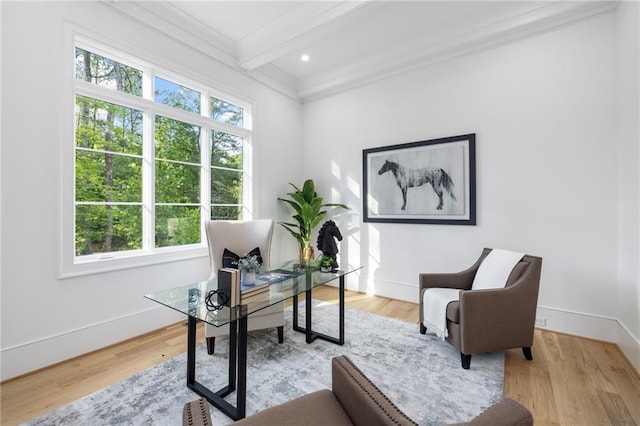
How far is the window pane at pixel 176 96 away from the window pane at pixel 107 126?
0.33 m

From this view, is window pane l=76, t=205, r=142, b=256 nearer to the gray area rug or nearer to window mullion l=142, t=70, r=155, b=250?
window mullion l=142, t=70, r=155, b=250

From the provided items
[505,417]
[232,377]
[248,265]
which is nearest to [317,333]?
[232,377]

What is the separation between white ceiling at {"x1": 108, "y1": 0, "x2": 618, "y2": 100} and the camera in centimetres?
279

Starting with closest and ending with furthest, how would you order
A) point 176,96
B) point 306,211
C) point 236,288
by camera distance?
point 236,288 → point 176,96 → point 306,211

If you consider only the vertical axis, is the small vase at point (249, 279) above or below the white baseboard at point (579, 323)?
above

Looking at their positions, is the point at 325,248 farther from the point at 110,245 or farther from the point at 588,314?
the point at 588,314

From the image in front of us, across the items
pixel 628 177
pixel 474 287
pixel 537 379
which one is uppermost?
pixel 628 177

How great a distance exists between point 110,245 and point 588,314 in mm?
4538

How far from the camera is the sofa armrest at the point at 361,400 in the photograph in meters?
0.87

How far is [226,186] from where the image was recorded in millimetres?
3777

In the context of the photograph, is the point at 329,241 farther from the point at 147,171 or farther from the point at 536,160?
the point at 536,160

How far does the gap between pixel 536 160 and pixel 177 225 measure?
3.89 meters

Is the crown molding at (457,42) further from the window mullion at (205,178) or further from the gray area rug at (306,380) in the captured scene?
the gray area rug at (306,380)

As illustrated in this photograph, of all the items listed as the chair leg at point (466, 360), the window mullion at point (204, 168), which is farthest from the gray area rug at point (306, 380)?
the window mullion at point (204, 168)
